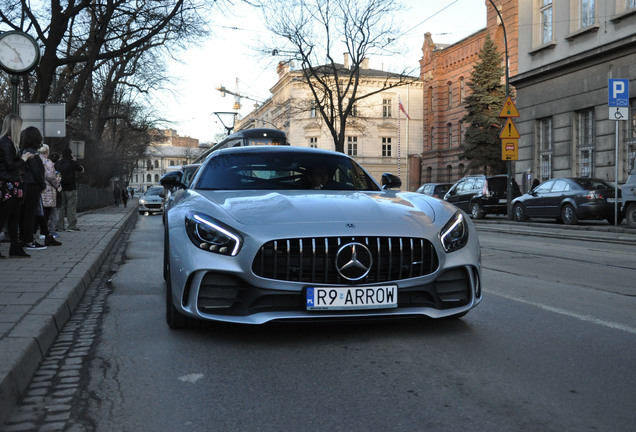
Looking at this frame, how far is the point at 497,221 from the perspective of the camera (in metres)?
23.2

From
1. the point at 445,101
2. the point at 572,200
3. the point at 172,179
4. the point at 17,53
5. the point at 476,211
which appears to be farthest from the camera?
the point at 445,101

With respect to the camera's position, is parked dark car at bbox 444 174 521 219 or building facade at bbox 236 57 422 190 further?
building facade at bbox 236 57 422 190

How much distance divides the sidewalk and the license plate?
64.6 inches

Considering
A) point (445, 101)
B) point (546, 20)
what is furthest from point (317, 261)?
point (445, 101)

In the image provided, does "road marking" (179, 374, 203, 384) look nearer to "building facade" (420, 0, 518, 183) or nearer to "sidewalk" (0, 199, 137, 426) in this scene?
"sidewalk" (0, 199, 137, 426)

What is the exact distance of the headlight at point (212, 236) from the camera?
4.25 meters

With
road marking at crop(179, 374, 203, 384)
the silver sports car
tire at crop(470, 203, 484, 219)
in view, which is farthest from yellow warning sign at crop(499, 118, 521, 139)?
road marking at crop(179, 374, 203, 384)

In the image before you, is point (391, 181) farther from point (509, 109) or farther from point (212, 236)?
point (509, 109)

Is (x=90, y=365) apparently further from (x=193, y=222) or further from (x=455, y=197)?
(x=455, y=197)

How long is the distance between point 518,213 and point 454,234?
19.1 meters

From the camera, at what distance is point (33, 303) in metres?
5.45

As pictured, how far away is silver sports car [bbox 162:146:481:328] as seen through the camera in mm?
4164

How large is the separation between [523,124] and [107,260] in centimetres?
2335

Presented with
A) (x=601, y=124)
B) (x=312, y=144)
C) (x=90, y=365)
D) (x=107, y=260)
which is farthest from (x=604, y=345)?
(x=312, y=144)
